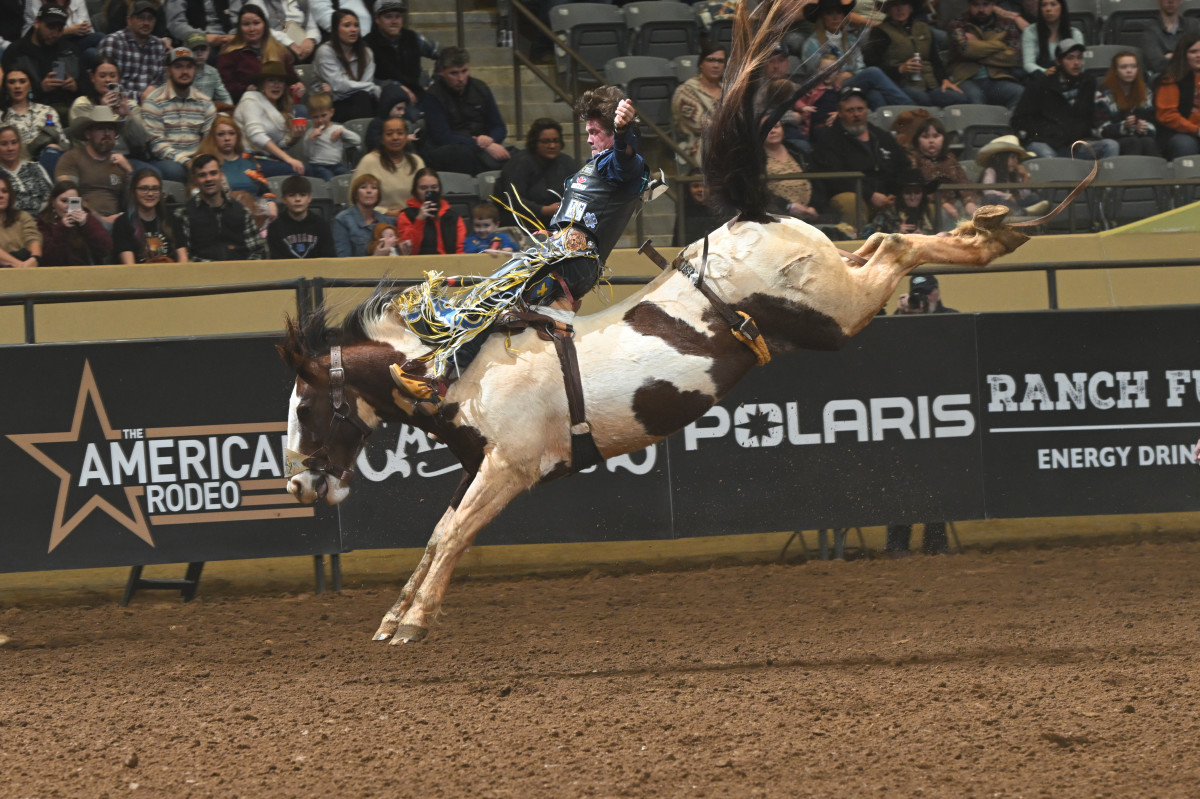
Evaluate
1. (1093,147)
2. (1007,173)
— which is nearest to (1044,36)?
(1093,147)

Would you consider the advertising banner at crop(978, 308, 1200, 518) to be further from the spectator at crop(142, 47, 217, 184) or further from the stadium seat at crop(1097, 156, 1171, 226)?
the spectator at crop(142, 47, 217, 184)

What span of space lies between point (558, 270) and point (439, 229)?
3307mm

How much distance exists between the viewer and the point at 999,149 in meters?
10.5

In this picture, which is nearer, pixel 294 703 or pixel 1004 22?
pixel 294 703

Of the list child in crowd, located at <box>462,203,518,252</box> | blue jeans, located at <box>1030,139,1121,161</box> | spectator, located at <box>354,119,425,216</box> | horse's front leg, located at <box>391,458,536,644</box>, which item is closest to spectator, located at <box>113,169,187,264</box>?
spectator, located at <box>354,119,425,216</box>

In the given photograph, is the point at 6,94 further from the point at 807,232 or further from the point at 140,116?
the point at 807,232

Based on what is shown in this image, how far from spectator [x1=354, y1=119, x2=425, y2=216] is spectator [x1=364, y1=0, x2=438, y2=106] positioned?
1.47 m

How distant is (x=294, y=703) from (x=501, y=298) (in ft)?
6.43

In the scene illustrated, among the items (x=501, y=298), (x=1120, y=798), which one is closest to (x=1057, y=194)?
(x=501, y=298)

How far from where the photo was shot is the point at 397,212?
9.56 m

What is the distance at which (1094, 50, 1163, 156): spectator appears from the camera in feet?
39.3

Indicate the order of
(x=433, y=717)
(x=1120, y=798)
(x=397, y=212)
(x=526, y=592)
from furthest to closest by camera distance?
(x=397, y=212)
(x=526, y=592)
(x=433, y=717)
(x=1120, y=798)

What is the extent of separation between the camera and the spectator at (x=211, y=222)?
350 inches

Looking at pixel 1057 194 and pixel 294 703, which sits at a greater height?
pixel 1057 194
